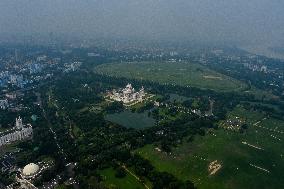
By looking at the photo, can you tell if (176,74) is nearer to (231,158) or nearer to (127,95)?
(127,95)

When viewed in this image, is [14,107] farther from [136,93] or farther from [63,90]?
[136,93]

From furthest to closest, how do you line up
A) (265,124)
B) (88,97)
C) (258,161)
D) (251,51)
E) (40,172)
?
(251,51) < (88,97) < (265,124) < (258,161) < (40,172)

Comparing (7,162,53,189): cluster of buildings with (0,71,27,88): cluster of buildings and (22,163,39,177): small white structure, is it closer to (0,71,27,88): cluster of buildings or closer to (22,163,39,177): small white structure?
(22,163,39,177): small white structure

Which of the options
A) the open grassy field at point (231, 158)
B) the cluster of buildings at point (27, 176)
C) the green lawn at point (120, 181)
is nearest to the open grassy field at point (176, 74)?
the open grassy field at point (231, 158)

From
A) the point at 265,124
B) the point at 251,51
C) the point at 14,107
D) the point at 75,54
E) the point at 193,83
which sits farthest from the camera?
the point at 251,51

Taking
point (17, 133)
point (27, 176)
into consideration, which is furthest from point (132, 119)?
point (27, 176)

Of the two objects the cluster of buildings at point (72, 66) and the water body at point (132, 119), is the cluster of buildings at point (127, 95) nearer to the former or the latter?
the water body at point (132, 119)

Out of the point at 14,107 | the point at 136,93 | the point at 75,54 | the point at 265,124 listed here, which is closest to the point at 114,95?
the point at 136,93
